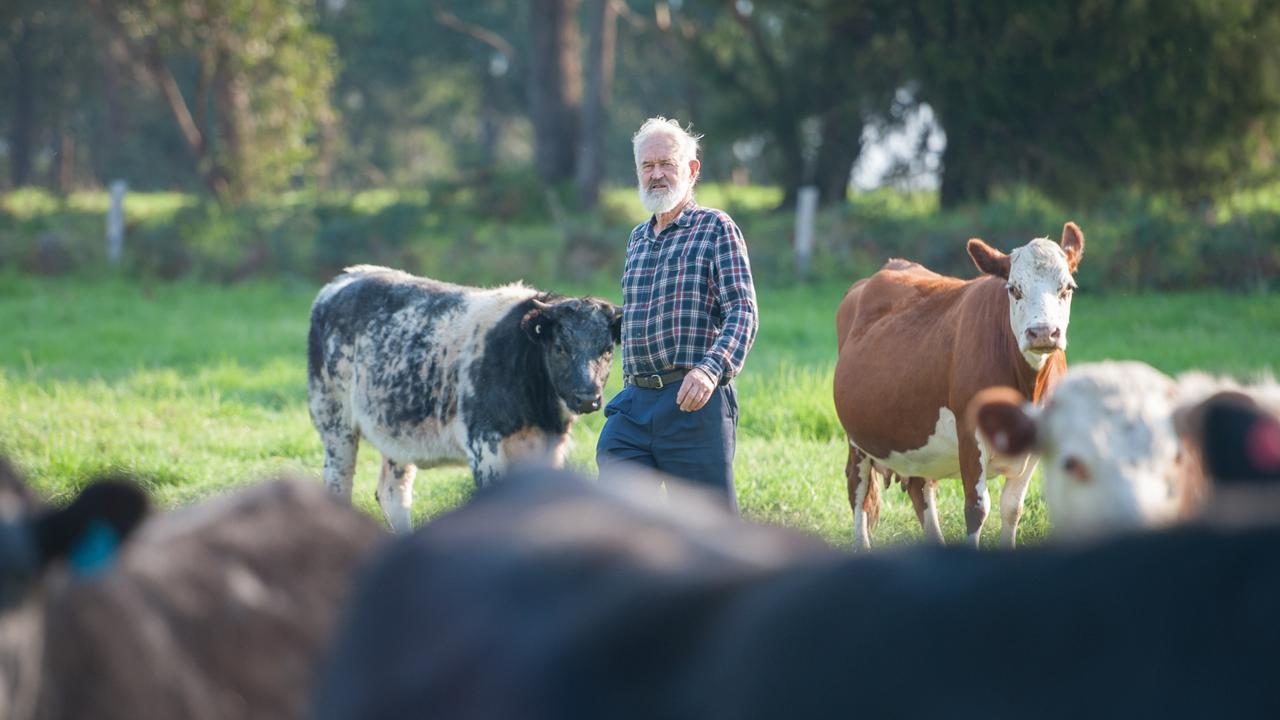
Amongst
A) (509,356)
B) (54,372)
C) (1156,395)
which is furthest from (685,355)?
(54,372)

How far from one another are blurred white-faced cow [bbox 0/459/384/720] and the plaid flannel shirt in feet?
9.00

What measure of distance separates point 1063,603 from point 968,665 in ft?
0.50

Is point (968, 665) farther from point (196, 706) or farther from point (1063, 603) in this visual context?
point (196, 706)

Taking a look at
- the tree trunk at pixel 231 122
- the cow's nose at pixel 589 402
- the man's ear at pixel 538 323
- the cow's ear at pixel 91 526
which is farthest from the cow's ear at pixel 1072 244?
the tree trunk at pixel 231 122

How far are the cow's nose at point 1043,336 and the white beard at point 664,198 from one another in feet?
5.69

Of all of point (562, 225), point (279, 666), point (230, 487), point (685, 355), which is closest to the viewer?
point (279, 666)

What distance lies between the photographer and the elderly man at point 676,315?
5.58m

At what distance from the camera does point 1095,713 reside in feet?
5.20

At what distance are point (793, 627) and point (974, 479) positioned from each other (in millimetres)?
4773

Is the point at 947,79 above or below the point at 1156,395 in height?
above

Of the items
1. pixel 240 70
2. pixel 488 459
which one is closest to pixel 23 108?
pixel 240 70

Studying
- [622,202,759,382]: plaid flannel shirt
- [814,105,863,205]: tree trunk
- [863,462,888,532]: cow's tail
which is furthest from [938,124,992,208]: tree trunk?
[622,202,759,382]: plaid flannel shirt

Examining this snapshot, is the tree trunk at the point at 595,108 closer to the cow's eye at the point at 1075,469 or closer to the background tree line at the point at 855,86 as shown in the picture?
the background tree line at the point at 855,86

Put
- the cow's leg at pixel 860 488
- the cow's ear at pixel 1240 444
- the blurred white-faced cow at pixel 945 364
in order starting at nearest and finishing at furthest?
the cow's ear at pixel 1240 444 → the blurred white-faced cow at pixel 945 364 → the cow's leg at pixel 860 488
